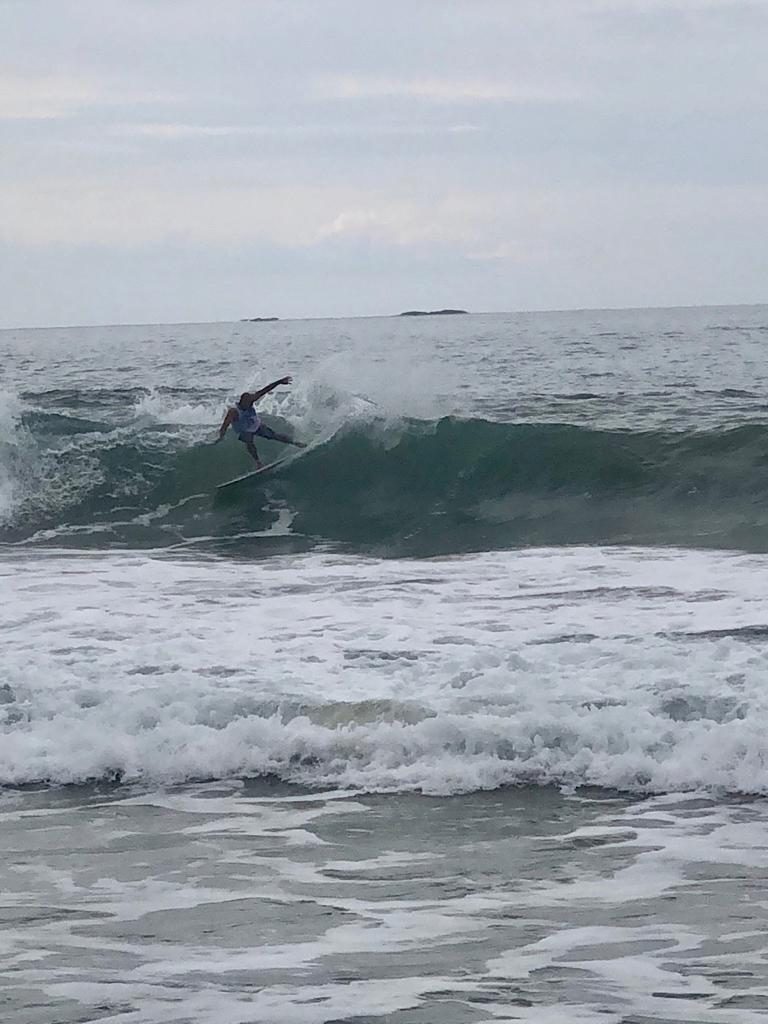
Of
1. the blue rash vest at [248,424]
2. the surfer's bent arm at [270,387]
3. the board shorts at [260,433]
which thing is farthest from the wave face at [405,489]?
the surfer's bent arm at [270,387]

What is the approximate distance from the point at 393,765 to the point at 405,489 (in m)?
11.2

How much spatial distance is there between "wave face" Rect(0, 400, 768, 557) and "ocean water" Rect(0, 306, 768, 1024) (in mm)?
126

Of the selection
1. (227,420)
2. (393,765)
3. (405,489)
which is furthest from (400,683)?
(405,489)

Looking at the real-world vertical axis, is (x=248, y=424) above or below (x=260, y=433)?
above

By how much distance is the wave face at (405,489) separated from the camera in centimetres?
1537

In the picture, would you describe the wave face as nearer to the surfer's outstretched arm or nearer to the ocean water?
the ocean water

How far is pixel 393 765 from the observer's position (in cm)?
700

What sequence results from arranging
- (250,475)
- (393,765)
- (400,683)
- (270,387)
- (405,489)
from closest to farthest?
(393,765), (400,683), (270,387), (405,489), (250,475)

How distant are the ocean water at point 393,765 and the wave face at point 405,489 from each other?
13 centimetres

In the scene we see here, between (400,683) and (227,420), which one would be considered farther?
(227,420)

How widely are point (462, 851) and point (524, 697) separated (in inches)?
79.1

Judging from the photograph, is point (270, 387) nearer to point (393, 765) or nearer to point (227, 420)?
point (227, 420)

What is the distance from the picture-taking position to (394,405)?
21375 millimetres

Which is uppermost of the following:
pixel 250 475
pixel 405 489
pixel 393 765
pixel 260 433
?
pixel 260 433
